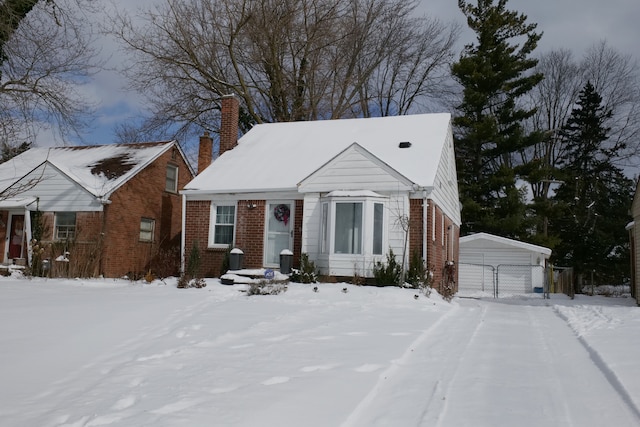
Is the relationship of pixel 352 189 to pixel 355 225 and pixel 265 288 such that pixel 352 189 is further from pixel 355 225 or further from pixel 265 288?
pixel 265 288

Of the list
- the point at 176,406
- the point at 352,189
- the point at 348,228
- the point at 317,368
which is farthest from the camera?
the point at 352,189

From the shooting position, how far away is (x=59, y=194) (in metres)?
17.4

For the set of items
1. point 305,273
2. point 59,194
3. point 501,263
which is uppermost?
point 59,194

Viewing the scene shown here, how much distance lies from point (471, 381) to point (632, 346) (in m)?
3.10

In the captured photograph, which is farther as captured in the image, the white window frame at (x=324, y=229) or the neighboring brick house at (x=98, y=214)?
the neighboring brick house at (x=98, y=214)

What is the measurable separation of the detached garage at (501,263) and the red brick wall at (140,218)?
13.4 metres

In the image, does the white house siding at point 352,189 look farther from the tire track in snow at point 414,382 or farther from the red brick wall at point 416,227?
the tire track in snow at point 414,382

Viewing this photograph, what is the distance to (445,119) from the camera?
17.0 metres

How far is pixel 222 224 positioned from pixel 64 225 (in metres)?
5.79

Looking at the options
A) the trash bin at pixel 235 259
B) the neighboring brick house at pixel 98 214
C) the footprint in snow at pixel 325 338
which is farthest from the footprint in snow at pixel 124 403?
the neighboring brick house at pixel 98 214

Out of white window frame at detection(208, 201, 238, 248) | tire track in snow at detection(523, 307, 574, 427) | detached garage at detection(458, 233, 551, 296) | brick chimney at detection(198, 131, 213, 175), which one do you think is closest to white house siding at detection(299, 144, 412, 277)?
white window frame at detection(208, 201, 238, 248)

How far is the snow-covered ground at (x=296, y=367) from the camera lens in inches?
155

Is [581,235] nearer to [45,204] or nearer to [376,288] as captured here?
[376,288]

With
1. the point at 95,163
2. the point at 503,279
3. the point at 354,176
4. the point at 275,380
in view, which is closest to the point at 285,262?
the point at 354,176
